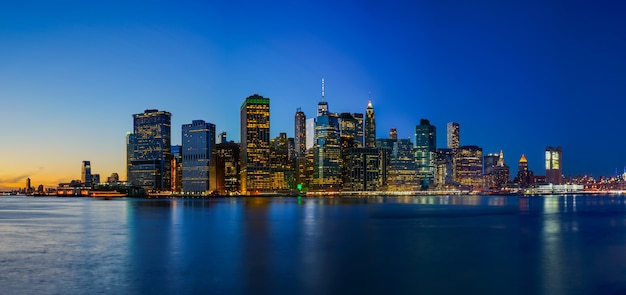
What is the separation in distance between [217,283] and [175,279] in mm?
2640

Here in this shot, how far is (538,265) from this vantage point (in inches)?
1474

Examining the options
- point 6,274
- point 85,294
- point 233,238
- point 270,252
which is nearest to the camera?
point 85,294

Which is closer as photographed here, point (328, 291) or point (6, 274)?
point (328, 291)

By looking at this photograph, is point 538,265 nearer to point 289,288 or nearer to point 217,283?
point 289,288

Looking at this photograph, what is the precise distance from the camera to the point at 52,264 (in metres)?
37.8

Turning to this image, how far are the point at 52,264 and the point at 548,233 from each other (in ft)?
160

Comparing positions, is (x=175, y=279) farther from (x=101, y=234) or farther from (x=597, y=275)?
(x=101, y=234)

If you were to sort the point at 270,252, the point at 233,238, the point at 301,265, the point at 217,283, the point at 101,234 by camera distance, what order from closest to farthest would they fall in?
1. the point at 217,283
2. the point at 301,265
3. the point at 270,252
4. the point at 233,238
5. the point at 101,234

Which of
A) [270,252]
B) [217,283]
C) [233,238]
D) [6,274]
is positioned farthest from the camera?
[233,238]

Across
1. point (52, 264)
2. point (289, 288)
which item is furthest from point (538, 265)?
point (52, 264)

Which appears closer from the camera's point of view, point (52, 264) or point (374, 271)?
point (374, 271)

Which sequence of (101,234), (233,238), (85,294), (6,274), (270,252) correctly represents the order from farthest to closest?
(101,234)
(233,238)
(270,252)
(6,274)
(85,294)

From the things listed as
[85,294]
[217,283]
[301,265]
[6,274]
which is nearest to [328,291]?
[217,283]

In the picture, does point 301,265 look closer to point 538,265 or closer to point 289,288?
point 289,288
